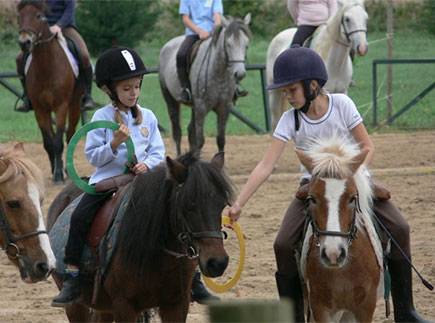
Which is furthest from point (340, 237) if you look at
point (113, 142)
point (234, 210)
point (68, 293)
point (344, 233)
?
point (68, 293)

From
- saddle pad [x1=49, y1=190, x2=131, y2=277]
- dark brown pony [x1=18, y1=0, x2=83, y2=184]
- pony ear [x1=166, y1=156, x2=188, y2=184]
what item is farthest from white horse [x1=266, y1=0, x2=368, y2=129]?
pony ear [x1=166, y1=156, x2=188, y2=184]

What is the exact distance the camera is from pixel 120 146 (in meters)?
5.18

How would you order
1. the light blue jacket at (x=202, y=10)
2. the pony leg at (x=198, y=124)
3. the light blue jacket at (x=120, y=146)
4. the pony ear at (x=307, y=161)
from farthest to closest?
the light blue jacket at (x=202, y=10)
the pony leg at (x=198, y=124)
the light blue jacket at (x=120, y=146)
the pony ear at (x=307, y=161)

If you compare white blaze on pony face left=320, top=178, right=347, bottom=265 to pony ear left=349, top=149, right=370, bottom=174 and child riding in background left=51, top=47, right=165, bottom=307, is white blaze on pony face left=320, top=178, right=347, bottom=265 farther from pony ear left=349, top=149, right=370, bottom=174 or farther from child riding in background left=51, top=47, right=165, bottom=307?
child riding in background left=51, top=47, right=165, bottom=307

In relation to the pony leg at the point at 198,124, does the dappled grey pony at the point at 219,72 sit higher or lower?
higher

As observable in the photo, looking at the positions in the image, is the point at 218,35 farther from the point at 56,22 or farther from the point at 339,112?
the point at 339,112

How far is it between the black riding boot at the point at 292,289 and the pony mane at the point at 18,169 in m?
1.61

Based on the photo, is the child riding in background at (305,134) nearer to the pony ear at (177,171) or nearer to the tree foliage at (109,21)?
the pony ear at (177,171)

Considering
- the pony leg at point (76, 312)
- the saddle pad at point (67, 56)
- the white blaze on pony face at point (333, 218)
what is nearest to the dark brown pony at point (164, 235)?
the white blaze on pony face at point (333, 218)

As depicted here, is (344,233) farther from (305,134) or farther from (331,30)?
(331,30)

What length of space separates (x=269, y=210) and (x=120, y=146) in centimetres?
498

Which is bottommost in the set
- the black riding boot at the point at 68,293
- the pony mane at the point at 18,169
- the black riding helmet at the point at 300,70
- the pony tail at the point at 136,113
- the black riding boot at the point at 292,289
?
the black riding boot at the point at 292,289

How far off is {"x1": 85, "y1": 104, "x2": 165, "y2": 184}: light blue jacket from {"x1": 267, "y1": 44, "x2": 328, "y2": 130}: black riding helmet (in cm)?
87

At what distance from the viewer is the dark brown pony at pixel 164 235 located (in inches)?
179
